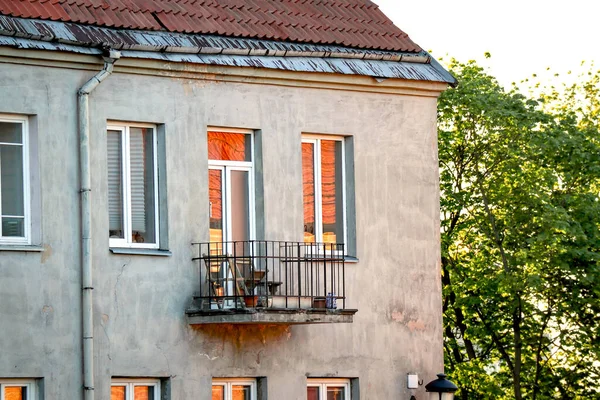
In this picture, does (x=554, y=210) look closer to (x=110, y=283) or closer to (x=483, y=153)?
(x=483, y=153)

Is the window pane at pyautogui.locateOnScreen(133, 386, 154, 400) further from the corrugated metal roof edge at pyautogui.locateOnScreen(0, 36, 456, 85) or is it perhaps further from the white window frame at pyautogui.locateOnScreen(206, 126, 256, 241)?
the corrugated metal roof edge at pyautogui.locateOnScreen(0, 36, 456, 85)

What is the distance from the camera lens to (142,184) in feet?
72.9

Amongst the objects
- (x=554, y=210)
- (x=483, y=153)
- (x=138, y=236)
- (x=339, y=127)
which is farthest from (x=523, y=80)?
(x=138, y=236)

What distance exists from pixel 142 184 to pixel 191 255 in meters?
1.22

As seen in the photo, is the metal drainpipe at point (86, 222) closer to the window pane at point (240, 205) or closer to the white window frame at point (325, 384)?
the window pane at point (240, 205)

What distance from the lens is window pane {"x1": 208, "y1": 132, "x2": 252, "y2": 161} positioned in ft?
75.4

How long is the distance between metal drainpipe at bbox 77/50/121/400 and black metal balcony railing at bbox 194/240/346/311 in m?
1.81

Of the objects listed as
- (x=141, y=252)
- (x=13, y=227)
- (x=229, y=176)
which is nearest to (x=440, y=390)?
(x=229, y=176)

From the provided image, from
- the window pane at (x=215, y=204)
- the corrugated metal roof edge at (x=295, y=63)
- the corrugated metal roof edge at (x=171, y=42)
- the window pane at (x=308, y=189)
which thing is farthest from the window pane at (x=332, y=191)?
the window pane at (x=215, y=204)

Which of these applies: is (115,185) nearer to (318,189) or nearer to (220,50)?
(220,50)

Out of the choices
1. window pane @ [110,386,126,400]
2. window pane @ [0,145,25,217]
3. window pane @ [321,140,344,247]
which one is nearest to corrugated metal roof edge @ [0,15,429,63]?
window pane @ [321,140,344,247]

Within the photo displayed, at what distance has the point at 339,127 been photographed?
2400 cm

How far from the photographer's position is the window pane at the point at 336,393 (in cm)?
2367

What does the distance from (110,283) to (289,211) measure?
3290mm
